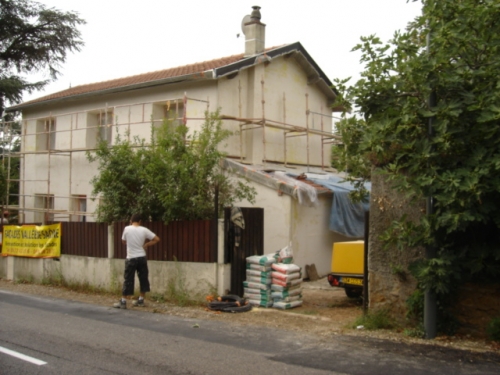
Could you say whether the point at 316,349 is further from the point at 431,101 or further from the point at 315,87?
the point at 315,87

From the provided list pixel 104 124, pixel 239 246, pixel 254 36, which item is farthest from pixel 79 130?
pixel 239 246

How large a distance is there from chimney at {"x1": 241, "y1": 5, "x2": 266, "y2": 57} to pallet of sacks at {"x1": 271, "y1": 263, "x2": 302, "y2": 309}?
8.98 meters

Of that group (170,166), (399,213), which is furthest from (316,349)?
(170,166)

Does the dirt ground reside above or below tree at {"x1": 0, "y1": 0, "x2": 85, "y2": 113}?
below

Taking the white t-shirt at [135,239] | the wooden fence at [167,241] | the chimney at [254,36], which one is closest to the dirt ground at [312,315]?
the wooden fence at [167,241]

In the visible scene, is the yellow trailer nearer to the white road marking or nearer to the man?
the man

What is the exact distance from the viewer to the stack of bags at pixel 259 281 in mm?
10781

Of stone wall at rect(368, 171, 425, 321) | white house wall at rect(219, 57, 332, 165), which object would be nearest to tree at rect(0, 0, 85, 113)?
white house wall at rect(219, 57, 332, 165)

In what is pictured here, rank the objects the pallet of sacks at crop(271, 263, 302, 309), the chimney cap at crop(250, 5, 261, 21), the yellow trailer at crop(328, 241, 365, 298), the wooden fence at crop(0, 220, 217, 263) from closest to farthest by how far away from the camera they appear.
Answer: the pallet of sacks at crop(271, 263, 302, 309), the yellow trailer at crop(328, 241, 365, 298), the wooden fence at crop(0, 220, 217, 263), the chimney cap at crop(250, 5, 261, 21)

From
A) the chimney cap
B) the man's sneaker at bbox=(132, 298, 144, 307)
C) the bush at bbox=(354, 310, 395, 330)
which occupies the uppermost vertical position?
the chimney cap

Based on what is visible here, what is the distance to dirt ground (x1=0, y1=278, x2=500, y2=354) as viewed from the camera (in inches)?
305

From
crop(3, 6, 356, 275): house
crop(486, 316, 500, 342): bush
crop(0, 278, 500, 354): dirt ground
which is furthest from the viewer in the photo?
crop(3, 6, 356, 275): house

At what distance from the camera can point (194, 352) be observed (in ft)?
24.2

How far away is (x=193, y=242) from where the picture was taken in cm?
1144
